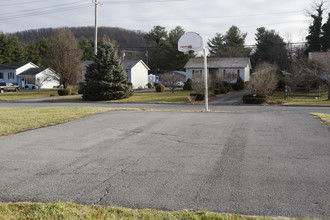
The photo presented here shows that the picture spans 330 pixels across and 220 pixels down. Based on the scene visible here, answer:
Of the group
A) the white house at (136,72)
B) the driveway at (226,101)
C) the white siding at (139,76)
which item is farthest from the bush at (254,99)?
the white siding at (139,76)

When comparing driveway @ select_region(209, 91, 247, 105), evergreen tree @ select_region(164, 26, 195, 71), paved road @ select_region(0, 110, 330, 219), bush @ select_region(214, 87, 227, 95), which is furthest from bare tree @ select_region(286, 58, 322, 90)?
evergreen tree @ select_region(164, 26, 195, 71)

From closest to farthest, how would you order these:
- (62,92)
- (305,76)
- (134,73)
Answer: (305,76) → (62,92) → (134,73)

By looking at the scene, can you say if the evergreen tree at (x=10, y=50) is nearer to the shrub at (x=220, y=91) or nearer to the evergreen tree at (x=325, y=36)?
the shrub at (x=220, y=91)

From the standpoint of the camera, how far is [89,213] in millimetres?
3580

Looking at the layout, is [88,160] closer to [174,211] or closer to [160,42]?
[174,211]

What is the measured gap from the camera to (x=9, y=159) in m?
6.05

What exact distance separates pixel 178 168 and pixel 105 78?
25701 millimetres

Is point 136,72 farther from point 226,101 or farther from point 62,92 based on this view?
point 226,101

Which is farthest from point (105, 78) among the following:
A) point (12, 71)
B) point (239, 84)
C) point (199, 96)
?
point (12, 71)

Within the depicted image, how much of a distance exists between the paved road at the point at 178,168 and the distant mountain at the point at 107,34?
270 ft

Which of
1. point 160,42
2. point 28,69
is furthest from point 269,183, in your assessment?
point 160,42

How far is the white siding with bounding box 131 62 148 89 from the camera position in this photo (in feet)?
166

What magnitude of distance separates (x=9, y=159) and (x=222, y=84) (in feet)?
114

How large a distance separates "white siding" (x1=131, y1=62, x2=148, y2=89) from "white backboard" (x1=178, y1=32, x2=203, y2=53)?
35135mm
